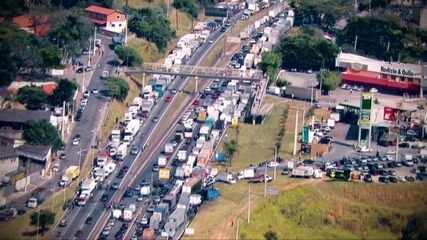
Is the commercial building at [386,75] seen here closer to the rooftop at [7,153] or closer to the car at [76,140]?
the car at [76,140]

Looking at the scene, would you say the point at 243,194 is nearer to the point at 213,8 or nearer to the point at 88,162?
the point at 88,162

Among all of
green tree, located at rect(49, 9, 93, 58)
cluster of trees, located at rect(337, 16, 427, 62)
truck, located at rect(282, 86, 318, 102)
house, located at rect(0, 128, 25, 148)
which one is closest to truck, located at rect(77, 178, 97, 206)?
house, located at rect(0, 128, 25, 148)

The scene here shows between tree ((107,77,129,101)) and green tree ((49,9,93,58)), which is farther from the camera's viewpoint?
green tree ((49,9,93,58))

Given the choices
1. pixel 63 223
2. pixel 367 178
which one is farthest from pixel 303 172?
pixel 63 223

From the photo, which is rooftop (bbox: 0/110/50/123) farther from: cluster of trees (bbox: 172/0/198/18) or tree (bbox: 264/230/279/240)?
cluster of trees (bbox: 172/0/198/18)

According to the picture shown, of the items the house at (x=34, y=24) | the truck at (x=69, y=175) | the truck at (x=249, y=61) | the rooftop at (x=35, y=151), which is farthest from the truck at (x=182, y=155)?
the house at (x=34, y=24)

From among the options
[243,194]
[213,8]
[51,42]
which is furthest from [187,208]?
[213,8]
